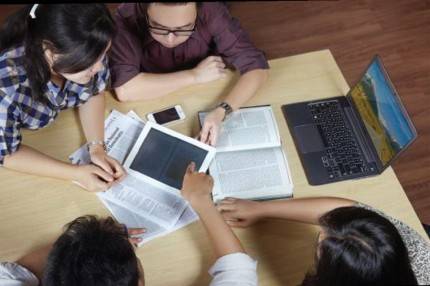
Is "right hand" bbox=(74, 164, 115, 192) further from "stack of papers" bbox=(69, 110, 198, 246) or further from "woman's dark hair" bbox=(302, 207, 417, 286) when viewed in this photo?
"woman's dark hair" bbox=(302, 207, 417, 286)

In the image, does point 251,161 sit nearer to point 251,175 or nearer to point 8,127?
point 251,175

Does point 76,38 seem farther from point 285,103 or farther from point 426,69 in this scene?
point 426,69

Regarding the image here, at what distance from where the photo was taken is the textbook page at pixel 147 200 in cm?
112

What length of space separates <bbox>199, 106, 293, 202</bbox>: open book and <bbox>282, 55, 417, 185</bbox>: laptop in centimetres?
7

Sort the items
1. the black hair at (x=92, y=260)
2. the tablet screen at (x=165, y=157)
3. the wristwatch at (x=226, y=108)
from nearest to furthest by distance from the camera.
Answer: the black hair at (x=92, y=260) → the tablet screen at (x=165, y=157) → the wristwatch at (x=226, y=108)

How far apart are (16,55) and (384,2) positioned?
202cm

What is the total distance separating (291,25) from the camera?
236cm

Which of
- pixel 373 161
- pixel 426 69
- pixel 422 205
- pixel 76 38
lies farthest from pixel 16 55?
pixel 426 69

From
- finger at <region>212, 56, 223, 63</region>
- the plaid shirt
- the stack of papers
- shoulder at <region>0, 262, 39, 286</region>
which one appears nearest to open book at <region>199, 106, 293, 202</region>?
the stack of papers

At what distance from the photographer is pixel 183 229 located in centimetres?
111

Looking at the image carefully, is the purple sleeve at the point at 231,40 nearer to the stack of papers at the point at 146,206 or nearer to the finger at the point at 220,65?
the finger at the point at 220,65

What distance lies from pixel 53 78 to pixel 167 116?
1.06 ft

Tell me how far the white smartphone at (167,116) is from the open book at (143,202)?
0.22ft

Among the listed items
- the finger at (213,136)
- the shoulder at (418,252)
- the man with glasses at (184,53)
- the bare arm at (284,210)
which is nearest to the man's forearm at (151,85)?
the man with glasses at (184,53)
